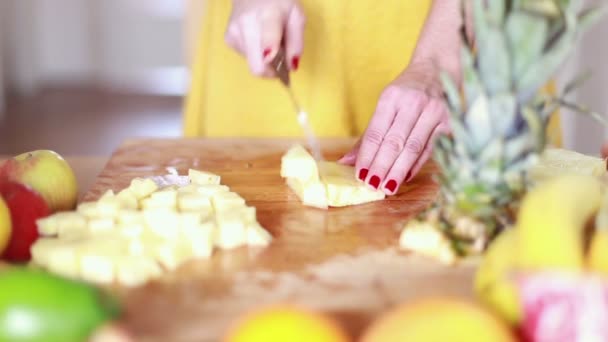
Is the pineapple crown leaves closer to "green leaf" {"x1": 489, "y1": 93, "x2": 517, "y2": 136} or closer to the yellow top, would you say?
"green leaf" {"x1": 489, "y1": 93, "x2": 517, "y2": 136}

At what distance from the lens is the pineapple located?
0.95m

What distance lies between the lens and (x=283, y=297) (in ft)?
3.20

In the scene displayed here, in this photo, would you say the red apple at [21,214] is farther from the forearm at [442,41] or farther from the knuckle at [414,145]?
the forearm at [442,41]

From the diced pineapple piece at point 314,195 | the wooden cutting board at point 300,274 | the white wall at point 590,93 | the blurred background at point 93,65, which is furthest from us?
the blurred background at point 93,65

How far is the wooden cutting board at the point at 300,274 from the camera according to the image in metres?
0.91

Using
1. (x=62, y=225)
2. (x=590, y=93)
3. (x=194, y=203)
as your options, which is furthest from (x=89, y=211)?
(x=590, y=93)

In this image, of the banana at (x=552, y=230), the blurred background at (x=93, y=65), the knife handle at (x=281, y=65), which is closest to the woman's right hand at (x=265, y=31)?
the knife handle at (x=281, y=65)

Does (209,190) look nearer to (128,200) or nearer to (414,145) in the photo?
(128,200)

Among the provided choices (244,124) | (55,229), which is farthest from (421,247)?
(244,124)

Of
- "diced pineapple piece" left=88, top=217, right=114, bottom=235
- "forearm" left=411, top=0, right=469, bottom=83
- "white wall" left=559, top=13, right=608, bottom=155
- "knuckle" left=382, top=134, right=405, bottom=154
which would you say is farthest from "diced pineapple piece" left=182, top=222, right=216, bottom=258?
"white wall" left=559, top=13, right=608, bottom=155

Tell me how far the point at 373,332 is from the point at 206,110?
1369 millimetres

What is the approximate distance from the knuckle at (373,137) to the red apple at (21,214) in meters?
0.60

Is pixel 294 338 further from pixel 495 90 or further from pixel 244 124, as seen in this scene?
pixel 244 124

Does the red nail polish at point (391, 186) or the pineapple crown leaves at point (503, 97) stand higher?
the pineapple crown leaves at point (503, 97)
